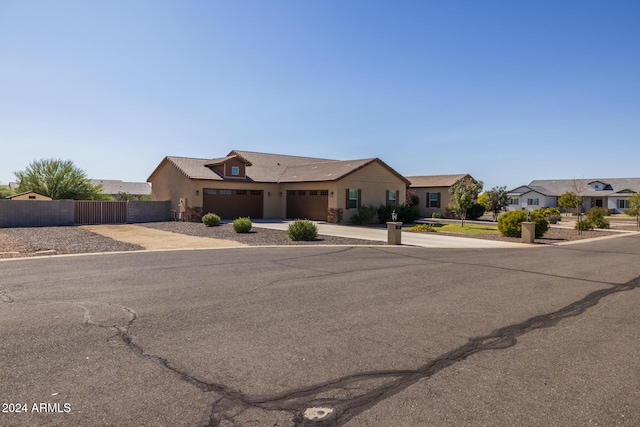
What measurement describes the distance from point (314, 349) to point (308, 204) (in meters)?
28.4

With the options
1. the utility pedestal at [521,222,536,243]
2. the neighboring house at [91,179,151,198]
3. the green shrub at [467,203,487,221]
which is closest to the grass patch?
the utility pedestal at [521,222,536,243]

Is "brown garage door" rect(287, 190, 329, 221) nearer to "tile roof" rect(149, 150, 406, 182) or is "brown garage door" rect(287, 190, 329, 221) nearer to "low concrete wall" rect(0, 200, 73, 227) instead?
"tile roof" rect(149, 150, 406, 182)

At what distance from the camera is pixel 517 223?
23.1 metres

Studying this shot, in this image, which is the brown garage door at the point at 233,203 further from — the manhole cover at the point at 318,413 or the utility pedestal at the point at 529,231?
the manhole cover at the point at 318,413

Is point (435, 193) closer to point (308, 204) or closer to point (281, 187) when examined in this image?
point (308, 204)

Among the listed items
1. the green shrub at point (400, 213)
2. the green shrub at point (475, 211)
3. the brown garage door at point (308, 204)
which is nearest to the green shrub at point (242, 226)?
the brown garage door at point (308, 204)

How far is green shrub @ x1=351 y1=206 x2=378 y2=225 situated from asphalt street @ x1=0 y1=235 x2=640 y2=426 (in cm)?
1975

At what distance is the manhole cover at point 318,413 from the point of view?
3.93m

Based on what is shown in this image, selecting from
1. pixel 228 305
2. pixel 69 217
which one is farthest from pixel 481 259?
pixel 69 217

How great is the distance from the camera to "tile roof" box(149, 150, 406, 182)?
3225 cm

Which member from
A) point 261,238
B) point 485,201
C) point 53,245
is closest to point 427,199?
point 485,201

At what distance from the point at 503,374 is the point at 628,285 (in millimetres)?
7563

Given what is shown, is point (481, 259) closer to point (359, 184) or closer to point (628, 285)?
point (628, 285)

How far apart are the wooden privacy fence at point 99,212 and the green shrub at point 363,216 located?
16.4 m
